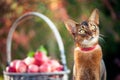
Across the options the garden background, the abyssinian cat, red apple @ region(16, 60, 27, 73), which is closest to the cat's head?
the abyssinian cat

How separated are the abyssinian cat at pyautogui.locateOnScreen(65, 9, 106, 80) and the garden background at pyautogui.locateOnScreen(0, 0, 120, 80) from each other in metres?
2.93

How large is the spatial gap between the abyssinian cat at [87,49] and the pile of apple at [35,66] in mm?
1052

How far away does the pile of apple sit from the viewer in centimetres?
306

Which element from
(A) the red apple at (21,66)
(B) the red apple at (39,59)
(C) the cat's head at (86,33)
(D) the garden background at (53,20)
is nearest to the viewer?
(C) the cat's head at (86,33)

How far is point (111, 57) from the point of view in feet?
17.8

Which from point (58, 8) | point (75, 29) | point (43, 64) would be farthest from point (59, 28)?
point (75, 29)

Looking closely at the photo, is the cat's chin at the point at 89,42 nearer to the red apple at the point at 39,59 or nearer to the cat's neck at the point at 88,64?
the cat's neck at the point at 88,64

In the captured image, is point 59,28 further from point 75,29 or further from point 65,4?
point 75,29

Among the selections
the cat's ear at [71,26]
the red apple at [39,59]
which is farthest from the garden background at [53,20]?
the cat's ear at [71,26]

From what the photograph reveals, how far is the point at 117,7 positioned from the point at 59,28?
69 centimetres

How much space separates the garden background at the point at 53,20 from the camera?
5.04m

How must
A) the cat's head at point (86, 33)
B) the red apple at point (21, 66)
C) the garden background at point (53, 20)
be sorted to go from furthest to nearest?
1. the garden background at point (53, 20)
2. the red apple at point (21, 66)
3. the cat's head at point (86, 33)

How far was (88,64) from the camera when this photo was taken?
79.0 inches

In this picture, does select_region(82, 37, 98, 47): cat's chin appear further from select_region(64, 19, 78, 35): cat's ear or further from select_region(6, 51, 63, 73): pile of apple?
select_region(6, 51, 63, 73): pile of apple
